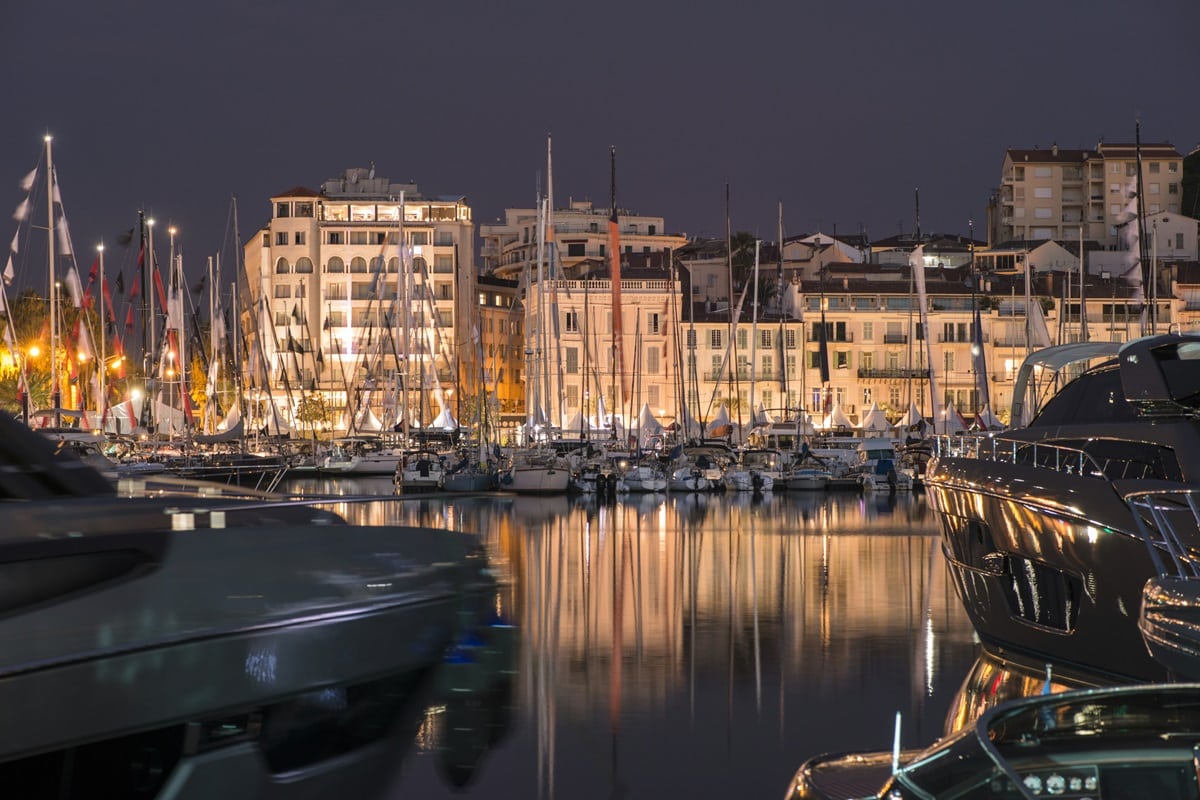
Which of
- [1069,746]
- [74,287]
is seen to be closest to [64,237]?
[74,287]

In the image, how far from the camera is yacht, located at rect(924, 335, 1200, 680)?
9.90 m

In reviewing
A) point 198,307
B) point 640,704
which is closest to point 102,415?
point 198,307

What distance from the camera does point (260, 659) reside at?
4855mm

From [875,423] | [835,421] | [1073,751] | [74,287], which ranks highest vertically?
[74,287]

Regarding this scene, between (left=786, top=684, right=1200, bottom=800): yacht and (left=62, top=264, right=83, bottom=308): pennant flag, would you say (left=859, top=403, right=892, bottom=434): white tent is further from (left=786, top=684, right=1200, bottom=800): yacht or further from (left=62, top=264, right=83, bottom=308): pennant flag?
(left=786, top=684, right=1200, bottom=800): yacht

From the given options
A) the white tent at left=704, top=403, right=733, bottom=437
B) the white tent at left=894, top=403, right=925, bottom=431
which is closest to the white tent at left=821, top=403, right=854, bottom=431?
the white tent at left=894, top=403, right=925, bottom=431

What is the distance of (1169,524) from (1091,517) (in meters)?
1.06

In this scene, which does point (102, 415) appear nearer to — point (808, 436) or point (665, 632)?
point (808, 436)

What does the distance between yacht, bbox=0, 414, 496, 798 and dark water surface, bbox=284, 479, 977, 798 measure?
1.38ft

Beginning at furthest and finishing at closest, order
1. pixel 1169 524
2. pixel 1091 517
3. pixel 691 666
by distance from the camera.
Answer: pixel 691 666 → pixel 1091 517 → pixel 1169 524

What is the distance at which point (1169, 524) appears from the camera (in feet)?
30.4

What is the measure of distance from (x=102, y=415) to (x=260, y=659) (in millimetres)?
59398

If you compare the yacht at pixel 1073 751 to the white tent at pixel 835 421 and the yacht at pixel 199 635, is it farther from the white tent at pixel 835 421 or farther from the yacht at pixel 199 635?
the white tent at pixel 835 421

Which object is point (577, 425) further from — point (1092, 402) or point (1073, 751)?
point (1073, 751)
